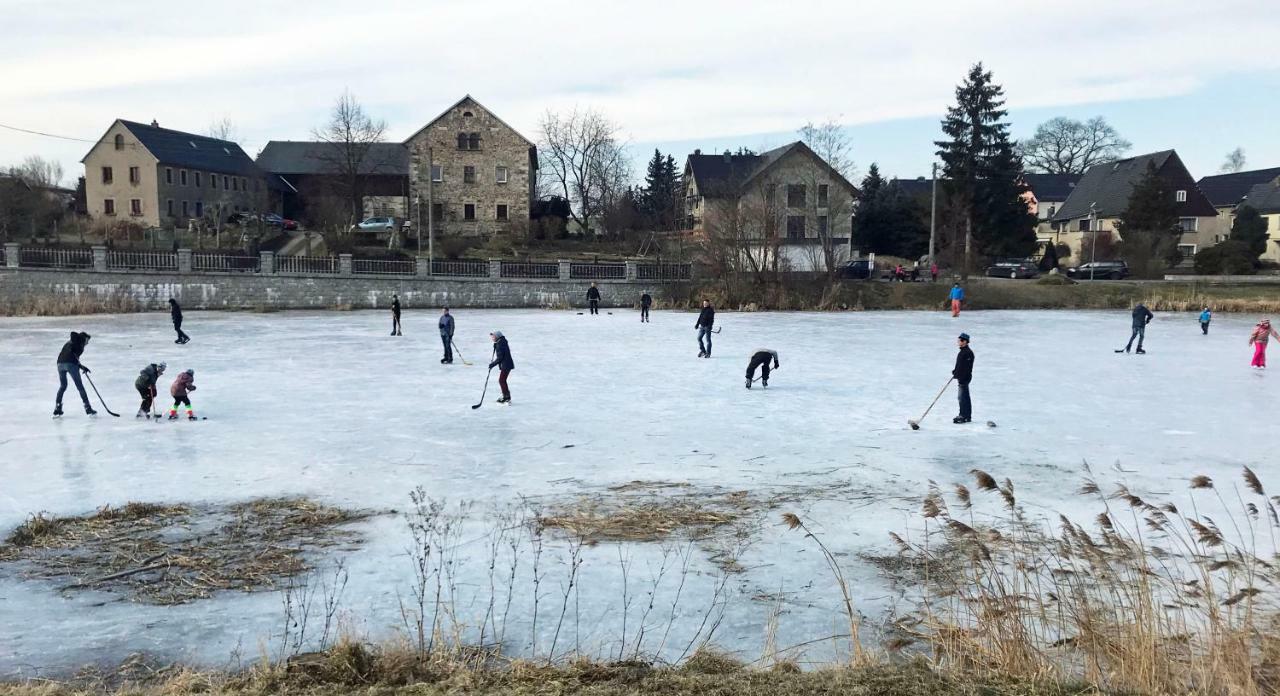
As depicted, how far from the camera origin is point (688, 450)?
35.5ft

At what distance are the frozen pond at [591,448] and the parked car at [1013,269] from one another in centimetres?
2443

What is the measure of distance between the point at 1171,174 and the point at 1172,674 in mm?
70893

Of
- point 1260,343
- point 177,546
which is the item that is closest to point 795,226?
point 1260,343

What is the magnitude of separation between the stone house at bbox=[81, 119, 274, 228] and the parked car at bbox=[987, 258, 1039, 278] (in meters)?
48.2

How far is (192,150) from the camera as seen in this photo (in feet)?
204

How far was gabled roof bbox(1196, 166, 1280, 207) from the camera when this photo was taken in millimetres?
71812

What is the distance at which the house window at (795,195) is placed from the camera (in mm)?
47872

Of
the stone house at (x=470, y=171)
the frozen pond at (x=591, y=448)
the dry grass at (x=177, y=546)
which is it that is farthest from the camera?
the stone house at (x=470, y=171)

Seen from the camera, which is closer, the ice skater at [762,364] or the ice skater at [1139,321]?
the ice skater at [762,364]

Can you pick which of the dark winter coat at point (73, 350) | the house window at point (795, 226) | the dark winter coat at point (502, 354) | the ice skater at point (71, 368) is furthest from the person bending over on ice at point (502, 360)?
the house window at point (795, 226)

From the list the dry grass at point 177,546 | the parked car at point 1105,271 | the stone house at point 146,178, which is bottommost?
the dry grass at point 177,546

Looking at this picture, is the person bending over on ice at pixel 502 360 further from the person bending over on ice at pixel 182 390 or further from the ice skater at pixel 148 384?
the ice skater at pixel 148 384

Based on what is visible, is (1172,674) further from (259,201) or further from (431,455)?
(259,201)

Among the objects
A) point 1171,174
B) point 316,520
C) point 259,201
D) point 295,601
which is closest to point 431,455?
point 316,520
